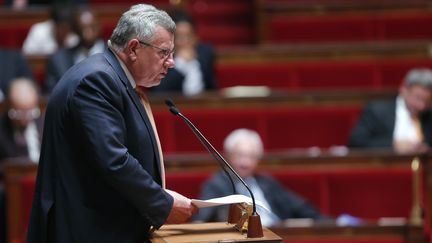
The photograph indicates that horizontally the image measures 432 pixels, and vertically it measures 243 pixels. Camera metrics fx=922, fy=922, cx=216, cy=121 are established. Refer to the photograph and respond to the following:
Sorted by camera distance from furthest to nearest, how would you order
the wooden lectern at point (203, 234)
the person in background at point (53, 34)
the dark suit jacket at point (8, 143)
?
the person in background at point (53, 34)
the dark suit jacket at point (8, 143)
the wooden lectern at point (203, 234)

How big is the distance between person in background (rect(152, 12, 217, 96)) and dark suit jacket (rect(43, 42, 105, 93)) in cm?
23

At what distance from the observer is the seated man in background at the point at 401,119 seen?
6.99 feet

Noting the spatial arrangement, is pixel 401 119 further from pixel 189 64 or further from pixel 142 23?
pixel 142 23

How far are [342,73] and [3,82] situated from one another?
890 mm

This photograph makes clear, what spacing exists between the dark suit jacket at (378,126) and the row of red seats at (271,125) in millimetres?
56

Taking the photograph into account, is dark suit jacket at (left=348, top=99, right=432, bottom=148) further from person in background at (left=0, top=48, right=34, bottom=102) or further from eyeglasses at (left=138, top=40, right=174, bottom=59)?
eyeglasses at (left=138, top=40, right=174, bottom=59)

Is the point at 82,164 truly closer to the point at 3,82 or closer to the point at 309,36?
the point at 3,82

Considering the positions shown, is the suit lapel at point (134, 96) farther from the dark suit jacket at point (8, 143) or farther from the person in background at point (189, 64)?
the person in background at point (189, 64)

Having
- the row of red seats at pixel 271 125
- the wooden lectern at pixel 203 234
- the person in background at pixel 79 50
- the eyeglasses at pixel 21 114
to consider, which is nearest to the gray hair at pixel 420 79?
the row of red seats at pixel 271 125

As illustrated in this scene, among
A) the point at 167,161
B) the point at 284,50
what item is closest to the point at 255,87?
the point at 284,50

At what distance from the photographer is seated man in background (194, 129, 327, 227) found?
179cm

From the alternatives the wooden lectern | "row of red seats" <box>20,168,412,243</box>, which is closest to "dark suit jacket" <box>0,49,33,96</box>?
"row of red seats" <box>20,168,412,243</box>

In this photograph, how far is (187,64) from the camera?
7.82ft

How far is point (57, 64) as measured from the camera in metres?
2.31
